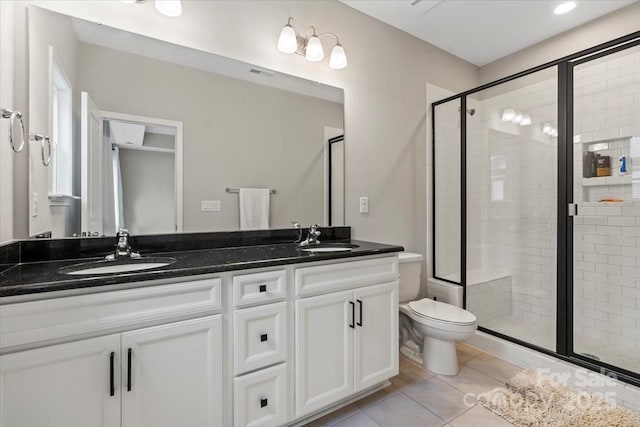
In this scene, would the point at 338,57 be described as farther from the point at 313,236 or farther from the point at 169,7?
the point at 313,236

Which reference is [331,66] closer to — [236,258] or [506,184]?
[236,258]

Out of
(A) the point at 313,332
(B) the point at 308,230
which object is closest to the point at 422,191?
(B) the point at 308,230

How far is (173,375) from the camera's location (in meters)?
1.12

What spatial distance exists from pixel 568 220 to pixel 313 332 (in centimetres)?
186

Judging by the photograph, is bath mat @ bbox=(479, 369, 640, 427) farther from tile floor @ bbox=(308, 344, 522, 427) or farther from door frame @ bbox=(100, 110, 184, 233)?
door frame @ bbox=(100, 110, 184, 233)

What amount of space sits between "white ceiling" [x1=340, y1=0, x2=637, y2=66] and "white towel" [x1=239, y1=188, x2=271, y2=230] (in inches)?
62.6

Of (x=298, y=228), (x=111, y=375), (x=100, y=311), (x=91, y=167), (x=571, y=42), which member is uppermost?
(x=571, y=42)

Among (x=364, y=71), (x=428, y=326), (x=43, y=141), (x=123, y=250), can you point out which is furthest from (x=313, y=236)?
(x=43, y=141)

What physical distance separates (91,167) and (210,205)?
1.93 ft

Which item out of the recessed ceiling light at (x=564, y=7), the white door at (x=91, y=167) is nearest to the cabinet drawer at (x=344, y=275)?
the white door at (x=91, y=167)

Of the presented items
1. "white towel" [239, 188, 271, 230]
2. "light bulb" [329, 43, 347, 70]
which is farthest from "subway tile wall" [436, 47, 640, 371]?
"white towel" [239, 188, 271, 230]

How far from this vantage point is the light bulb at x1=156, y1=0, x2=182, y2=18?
149 cm

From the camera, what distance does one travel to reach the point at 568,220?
198 cm

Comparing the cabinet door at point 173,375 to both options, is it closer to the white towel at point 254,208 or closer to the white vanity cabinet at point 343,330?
the white vanity cabinet at point 343,330
